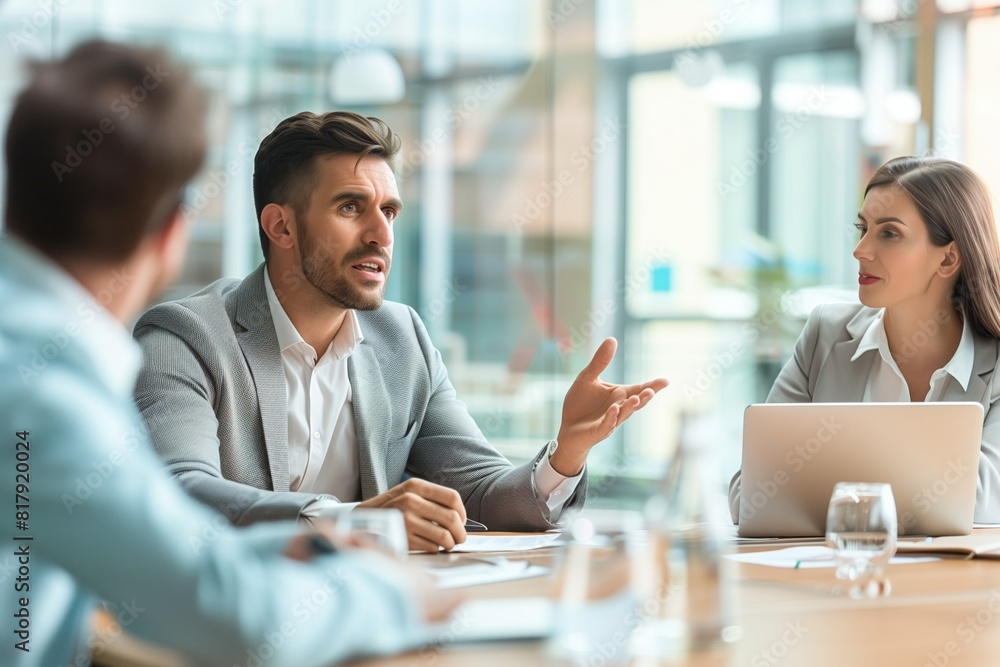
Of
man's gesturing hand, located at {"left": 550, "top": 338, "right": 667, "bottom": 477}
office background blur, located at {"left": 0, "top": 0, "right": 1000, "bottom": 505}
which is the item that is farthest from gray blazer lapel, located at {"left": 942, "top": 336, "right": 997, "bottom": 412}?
office background blur, located at {"left": 0, "top": 0, "right": 1000, "bottom": 505}

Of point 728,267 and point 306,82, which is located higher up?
point 306,82

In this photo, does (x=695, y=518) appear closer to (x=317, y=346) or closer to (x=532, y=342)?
(x=317, y=346)

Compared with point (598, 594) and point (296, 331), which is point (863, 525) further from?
point (296, 331)

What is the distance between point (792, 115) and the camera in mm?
5773

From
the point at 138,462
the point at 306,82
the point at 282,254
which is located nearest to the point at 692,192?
the point at 306,82

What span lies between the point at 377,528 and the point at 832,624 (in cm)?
→ 59

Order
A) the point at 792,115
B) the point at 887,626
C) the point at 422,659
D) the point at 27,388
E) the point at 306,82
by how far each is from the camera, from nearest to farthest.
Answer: the point at 27,388 → the point at 422,659 → the point at 887,626 → the point at 306,82 → the point at 792,115

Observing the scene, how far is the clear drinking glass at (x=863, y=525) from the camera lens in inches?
60.4

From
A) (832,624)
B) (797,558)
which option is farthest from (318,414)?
(832,624)

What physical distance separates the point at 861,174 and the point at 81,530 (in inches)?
215

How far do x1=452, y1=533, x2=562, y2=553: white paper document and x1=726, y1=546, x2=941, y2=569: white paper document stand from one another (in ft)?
1.06

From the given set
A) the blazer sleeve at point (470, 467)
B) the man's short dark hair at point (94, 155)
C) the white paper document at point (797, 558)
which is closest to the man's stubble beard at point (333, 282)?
the blazer sleeve at point (470, 467)

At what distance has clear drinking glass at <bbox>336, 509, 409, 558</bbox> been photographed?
105cm

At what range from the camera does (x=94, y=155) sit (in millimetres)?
956
